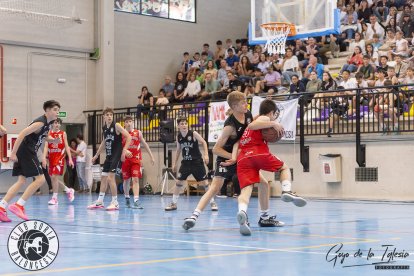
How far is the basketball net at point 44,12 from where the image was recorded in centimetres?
2297

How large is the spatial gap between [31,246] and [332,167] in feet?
44.0

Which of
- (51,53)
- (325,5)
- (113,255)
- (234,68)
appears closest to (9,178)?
(51,53)

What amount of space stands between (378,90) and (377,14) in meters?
5.68

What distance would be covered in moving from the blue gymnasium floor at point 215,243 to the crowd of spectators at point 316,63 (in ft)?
22.7

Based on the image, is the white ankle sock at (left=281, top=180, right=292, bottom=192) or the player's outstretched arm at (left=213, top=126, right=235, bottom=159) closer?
the white ankle sock at (left=281, top=180, right=292, bottom=192)

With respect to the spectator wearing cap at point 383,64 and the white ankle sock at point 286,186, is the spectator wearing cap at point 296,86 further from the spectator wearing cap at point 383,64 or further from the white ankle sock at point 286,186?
the white ankle sock at point 286,186

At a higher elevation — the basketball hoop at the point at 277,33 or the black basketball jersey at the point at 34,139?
the basketball hoop at the point at 277,33

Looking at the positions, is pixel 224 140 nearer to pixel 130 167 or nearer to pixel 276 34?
pixel 130 167

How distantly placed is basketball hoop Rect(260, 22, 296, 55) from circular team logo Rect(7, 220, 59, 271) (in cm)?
1388

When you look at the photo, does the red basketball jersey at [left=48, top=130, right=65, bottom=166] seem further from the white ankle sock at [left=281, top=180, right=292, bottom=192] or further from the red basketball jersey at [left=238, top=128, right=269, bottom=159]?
the white ankle sock at [left=281, top=180, right=292, bottom=192]

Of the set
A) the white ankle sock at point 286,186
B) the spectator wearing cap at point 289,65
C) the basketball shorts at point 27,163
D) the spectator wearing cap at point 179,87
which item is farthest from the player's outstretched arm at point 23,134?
the spectator wearing cap at point 179,87

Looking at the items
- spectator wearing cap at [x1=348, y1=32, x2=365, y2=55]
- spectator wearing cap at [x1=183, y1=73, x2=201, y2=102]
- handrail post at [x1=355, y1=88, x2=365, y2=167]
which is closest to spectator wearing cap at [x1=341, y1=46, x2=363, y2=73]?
spectator wearing cap at [x1=348, y1=32, x2=365, y2=55]

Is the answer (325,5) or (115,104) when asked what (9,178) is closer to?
(115,104)

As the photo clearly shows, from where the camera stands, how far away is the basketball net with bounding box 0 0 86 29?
23.0 m
